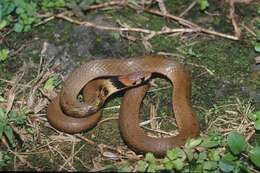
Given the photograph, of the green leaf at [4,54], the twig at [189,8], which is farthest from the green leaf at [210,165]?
the green leaf at [4,54]

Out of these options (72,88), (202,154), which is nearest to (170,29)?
(72,88)

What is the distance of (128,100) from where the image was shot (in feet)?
14.9

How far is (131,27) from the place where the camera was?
534 cm

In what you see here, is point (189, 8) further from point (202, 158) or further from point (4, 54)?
point (202, 158)

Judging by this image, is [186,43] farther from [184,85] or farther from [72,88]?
[72,88]

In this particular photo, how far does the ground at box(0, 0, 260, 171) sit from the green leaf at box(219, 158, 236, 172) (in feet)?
1.49

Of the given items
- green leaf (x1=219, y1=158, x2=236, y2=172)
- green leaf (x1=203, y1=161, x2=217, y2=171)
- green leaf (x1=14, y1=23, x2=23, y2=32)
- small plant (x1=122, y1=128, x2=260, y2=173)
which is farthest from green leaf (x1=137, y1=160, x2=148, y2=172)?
green leaf (x1=14, y1=23, x2=23, y2=32)

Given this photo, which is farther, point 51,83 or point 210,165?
point 51,83

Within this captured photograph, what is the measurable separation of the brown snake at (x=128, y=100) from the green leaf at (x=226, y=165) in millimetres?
349

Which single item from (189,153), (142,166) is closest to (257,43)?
(189,153)

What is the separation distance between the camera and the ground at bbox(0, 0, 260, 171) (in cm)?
430

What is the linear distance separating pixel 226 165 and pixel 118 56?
1.58 meters

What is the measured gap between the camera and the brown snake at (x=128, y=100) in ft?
13.9

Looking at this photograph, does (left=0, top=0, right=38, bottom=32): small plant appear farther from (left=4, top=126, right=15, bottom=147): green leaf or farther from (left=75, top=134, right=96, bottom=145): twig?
(left=75, top=134, right=96, bottom=145): twig
